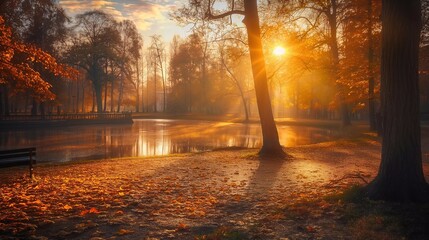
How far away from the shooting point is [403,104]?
19.1 feet

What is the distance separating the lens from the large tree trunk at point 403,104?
5809mm

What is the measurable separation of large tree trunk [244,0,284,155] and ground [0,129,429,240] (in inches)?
109

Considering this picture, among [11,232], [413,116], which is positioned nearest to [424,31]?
[413,116]

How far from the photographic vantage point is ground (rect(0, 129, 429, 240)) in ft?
15.7

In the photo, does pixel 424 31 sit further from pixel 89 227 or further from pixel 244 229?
pixel 89 227

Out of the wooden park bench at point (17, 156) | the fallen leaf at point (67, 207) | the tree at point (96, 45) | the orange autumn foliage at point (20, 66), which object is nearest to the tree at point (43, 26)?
the tree at point (96, 45)

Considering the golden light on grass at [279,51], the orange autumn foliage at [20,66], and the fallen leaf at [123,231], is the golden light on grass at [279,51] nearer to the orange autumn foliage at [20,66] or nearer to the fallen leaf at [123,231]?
the orange autumn foliage at [20,66]

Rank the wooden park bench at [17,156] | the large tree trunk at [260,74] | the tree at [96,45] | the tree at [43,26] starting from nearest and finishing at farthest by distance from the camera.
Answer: the wooden park bench at [17,156] < the large tree trunk at [260,74] < the tree at [43,26] < the tree at [96,45]

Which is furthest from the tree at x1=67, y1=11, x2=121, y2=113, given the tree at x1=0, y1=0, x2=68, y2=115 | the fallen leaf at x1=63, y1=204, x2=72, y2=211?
the fallen leaf at x1=63, y1=204, x2=72, y2=211

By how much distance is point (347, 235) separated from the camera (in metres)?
4.62

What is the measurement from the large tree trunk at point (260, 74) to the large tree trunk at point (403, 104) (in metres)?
7.14

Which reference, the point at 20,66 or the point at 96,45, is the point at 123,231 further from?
the point at 96,45

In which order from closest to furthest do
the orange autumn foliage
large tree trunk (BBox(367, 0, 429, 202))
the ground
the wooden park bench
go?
the ground
large tree trunk (BBox(367, 0, 429, 202))
the wooden park bench
the orange autumn foliage

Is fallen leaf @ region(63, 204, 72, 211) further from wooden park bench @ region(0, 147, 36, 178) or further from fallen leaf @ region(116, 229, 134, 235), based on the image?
wooden park bench @ region(0, 147, 36, 178)
